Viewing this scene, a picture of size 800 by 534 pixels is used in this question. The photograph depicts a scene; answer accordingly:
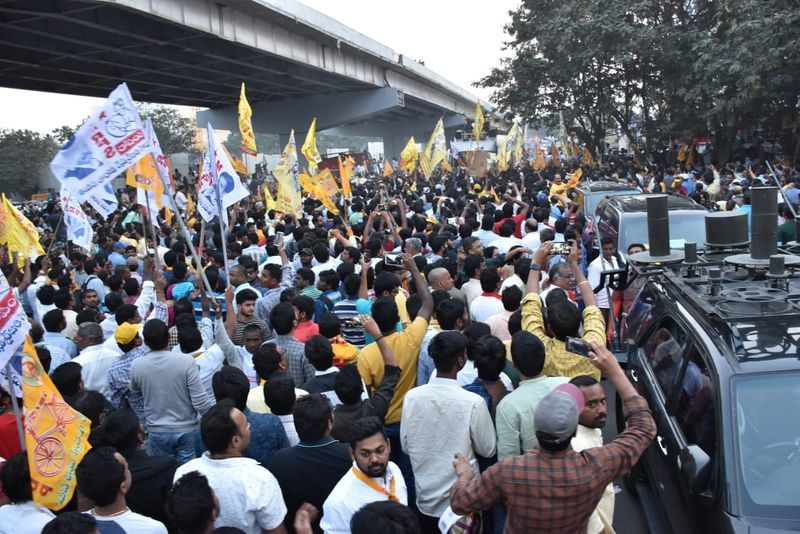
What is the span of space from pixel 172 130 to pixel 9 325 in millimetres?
68591

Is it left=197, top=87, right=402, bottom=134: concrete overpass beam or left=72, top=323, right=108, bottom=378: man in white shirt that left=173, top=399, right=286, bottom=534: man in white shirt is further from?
left=197, top=87, right=402, bottom=134: concrete overpass beam

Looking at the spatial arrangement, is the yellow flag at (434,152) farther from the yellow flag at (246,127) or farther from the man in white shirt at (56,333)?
the man in white shirt at (56,333)

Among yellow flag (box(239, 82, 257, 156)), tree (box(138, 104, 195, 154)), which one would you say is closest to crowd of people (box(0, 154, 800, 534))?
yellow flag (box(239, 82, 257, 156))

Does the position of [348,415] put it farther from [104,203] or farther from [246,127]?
[246,127]

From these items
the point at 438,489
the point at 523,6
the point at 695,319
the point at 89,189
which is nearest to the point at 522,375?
the point at 438,489

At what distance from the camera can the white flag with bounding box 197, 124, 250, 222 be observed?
7.27m

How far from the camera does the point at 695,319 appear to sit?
4.04 m

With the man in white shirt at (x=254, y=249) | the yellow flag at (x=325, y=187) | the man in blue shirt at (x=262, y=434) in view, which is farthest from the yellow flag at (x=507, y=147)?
the man in blue shirt at (x=262, y=434)

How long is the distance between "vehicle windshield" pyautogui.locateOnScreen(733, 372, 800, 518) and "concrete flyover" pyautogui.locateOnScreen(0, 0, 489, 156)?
1689 cm

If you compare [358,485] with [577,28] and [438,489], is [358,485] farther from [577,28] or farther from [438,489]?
[577,28]

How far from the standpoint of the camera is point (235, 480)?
3.23 metres

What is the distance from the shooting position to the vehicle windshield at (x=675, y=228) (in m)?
9.15

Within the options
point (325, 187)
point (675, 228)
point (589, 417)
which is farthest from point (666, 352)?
point (325, 187)

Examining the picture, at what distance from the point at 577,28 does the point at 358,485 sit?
88.1ft
